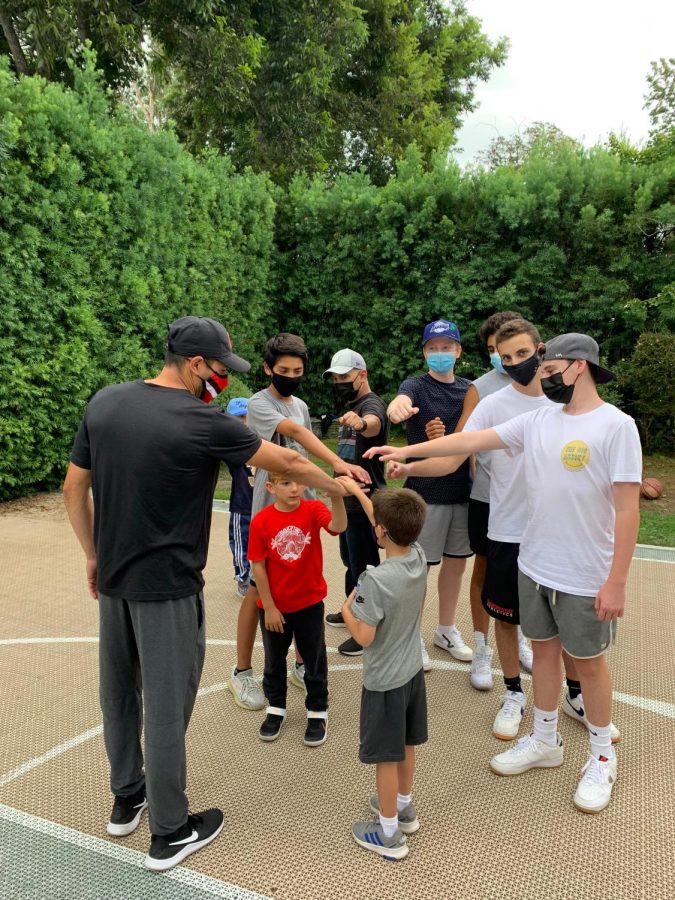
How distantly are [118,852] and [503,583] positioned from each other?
204 centimetres

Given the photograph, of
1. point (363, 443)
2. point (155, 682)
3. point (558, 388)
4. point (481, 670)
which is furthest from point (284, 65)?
point (155, 682)

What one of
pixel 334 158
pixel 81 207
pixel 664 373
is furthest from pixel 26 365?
pixel 334 158

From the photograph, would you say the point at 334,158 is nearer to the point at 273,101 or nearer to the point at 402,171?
the point at 273,101

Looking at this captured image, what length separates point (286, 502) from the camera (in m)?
3.07

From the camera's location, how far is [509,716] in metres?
3.20

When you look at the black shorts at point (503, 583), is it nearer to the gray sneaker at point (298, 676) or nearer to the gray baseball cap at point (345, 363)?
the gray sneaker at point (298, 676)

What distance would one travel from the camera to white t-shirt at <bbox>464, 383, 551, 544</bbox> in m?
3.16

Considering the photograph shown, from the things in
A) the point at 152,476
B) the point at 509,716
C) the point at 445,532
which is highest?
the point at 152,476

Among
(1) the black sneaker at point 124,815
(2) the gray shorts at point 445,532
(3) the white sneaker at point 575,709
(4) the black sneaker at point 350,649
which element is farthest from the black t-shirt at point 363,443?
(1) the black sneaker at point 124,815

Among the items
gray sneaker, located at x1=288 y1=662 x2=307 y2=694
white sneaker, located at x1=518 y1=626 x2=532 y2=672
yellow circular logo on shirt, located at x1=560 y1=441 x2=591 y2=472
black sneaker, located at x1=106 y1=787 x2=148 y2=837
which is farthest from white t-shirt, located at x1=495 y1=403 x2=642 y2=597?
black sneaker, located at x1=106 y1=787 x2=148 y2=837

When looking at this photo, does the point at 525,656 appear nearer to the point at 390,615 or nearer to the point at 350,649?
the point at 350,649

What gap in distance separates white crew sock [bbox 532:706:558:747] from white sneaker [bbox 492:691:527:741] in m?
0.23

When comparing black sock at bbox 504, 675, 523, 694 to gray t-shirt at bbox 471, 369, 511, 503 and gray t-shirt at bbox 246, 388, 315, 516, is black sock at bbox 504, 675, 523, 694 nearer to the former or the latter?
gray t-shirt at bbox 471, 369, 511, 503

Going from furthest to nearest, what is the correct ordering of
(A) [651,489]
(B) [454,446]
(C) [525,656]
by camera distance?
(A) [651,489] → (C) [525,656] → (B) [454,446]
